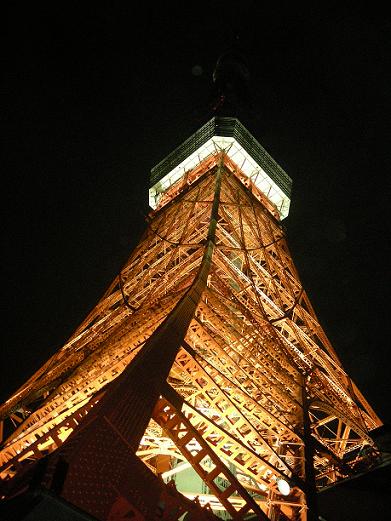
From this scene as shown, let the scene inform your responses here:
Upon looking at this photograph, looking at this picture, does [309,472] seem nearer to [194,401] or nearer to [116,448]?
[194,401]

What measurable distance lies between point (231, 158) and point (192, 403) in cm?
1617

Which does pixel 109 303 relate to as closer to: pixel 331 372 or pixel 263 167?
pixel 331 372

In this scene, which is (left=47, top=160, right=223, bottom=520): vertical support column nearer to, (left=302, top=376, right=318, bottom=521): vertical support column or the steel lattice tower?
the steel lattice tower

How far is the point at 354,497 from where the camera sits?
960 centimetres

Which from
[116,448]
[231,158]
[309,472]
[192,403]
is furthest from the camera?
[231,158]

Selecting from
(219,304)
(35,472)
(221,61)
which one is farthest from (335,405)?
(221,61)

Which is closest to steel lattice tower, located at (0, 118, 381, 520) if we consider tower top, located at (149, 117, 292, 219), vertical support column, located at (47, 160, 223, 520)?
vertical support column, located at (47, 160, 223, 520)

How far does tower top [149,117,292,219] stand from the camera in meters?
21.7

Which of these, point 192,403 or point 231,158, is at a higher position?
point 231,158

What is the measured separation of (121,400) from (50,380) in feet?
23.3

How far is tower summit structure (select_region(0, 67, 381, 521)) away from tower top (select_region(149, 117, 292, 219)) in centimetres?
177

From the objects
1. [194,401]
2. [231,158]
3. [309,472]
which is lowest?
[309,472]

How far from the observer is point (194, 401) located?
798 centimetres

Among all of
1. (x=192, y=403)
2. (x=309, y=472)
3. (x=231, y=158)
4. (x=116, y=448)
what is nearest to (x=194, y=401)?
(x=192, y=403)
